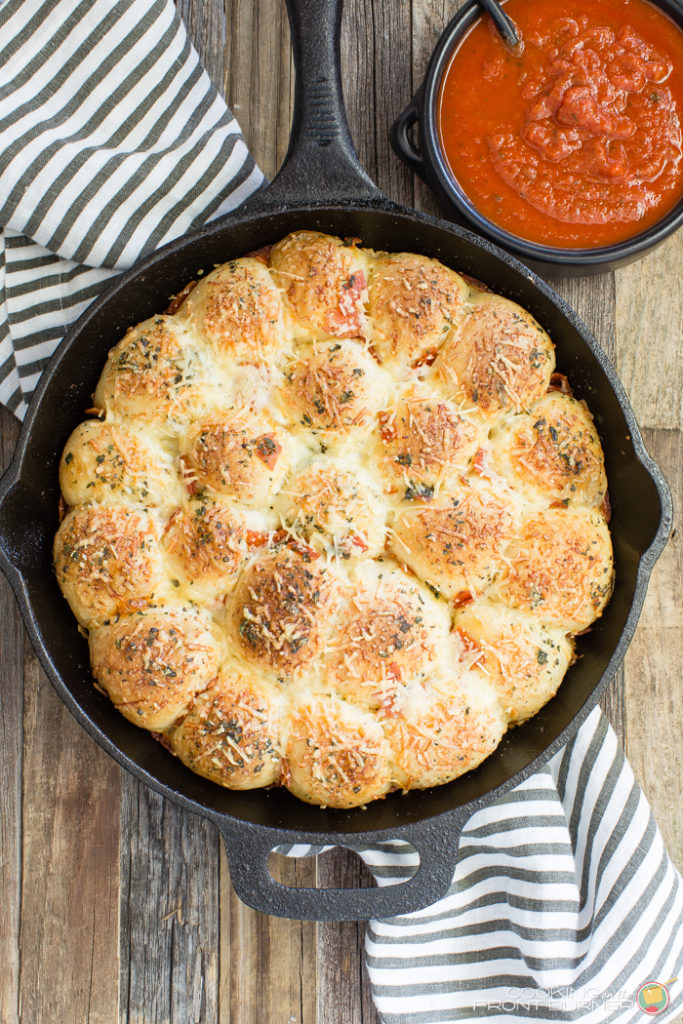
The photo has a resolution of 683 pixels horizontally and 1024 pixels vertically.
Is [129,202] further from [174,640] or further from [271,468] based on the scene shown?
[174,640]

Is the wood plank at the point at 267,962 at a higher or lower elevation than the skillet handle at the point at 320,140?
lower

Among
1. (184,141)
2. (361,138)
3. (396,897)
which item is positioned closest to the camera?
(396,897)

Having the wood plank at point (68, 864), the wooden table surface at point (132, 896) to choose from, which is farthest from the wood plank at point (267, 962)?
the wood plank at point (68, 864)

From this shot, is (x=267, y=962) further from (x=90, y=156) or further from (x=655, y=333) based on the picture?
(x=90, y=156)

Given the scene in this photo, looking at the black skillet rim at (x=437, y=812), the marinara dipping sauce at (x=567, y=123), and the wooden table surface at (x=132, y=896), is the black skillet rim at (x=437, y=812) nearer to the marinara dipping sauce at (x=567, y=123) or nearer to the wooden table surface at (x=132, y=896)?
the marinara dipping sauce at (x=567, y=123)

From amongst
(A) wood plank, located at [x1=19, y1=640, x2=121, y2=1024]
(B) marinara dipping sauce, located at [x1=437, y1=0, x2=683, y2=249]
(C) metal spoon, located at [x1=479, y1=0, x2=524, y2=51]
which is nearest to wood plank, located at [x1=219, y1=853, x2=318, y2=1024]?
(A) wood plank, located at [x1=19, y1=640, x2=121, y2=1024]

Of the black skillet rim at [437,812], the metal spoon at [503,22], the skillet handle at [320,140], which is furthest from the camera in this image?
the metal spoon at [503,22]

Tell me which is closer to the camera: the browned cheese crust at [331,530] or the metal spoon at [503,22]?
the browned cheese crust at [331,530]


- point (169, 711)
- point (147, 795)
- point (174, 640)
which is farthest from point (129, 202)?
point (147, 795)

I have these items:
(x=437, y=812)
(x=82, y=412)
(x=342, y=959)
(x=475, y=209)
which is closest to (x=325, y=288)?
(x=475, y=209)
